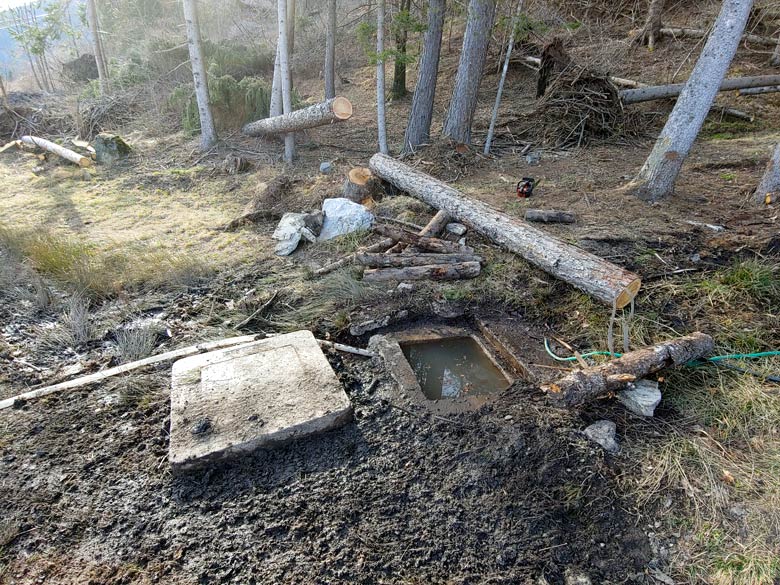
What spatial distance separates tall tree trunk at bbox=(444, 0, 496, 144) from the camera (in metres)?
6.82

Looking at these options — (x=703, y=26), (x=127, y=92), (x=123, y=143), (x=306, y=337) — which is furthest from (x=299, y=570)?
(x=127, y=92)

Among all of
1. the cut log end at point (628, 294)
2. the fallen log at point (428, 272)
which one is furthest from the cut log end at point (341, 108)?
the cut log end at point (628, 294)

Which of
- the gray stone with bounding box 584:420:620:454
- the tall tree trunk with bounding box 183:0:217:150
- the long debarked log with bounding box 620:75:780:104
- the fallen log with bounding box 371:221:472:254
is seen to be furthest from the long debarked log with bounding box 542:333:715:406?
the tall tree trunk with bounding box 183:0:217:150

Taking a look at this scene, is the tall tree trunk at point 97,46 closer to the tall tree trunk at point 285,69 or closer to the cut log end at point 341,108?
the tall tree trunk at point 285,69

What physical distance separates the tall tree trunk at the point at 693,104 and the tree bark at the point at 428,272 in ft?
10.3

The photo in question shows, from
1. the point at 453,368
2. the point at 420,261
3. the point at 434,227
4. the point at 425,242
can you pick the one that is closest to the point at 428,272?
the point at 420,261

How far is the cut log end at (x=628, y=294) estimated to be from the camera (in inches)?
134

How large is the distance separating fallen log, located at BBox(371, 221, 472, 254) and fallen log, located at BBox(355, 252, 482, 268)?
0.16m

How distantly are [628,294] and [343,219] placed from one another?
340cm

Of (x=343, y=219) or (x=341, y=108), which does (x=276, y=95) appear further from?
(x=343, y=219)

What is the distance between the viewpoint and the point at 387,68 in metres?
14.8

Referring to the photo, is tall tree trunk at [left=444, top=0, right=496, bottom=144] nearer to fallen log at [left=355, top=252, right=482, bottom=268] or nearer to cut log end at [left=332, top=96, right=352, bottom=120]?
cut log end at [left=332, top=96, right=352, bottom=120]

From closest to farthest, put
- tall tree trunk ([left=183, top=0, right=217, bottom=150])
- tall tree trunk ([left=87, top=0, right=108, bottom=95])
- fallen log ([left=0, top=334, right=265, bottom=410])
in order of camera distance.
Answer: fallen log ([left=0, top=334, right=265, bottom=410]) < tall tree trunk ([left=183, top=0, right=217, bottom=150]) < tall tree trunk ([left=87, top=0, right=108, bottom=95])

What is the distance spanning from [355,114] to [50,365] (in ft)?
33.1
